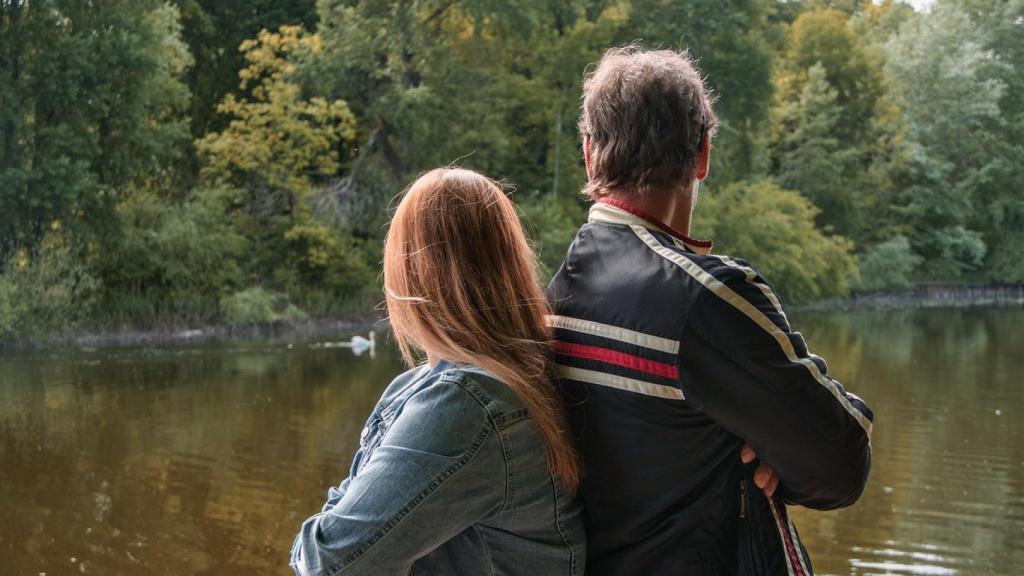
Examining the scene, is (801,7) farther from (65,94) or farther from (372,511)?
(372,511)

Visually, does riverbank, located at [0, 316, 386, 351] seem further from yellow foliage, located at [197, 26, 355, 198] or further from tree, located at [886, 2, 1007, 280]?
tree, located at [886, 2, 1007, 280]

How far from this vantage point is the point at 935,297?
34188mm

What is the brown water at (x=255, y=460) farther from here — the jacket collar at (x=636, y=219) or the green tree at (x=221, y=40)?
the green tree at (x=221, y=40)

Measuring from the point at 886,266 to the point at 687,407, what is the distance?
109 ft

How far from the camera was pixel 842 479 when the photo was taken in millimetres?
1826

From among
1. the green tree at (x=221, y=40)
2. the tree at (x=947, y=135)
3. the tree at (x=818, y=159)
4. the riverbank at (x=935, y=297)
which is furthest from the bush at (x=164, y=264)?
the tree at (x=947, y=135)

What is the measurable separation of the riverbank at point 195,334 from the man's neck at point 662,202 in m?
16.6

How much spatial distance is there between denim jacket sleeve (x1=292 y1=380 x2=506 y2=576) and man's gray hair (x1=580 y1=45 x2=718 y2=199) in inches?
19.4

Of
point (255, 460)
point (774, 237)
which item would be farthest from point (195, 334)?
point (774, 237)

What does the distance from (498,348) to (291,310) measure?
20.6m

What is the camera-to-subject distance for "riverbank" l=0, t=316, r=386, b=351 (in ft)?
61.5

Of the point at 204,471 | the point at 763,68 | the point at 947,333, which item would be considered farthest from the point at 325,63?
the point at 204,471

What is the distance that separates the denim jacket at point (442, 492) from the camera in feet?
5.73

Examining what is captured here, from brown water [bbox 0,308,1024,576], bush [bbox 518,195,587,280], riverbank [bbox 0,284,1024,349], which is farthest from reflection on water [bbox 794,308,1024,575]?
bush [bbox 518,195,587,280]
